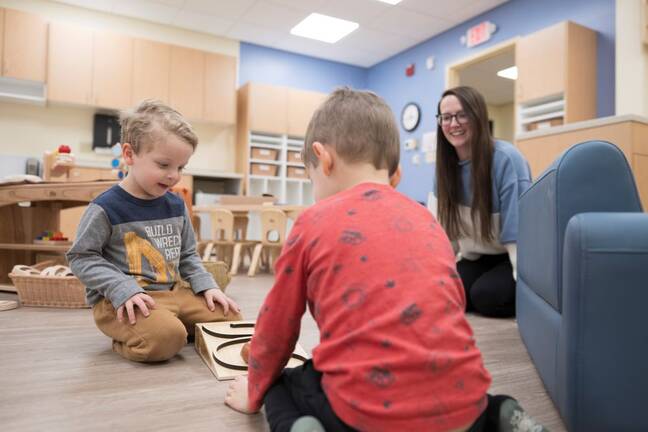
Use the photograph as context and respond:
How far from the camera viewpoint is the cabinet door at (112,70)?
449 centimetres

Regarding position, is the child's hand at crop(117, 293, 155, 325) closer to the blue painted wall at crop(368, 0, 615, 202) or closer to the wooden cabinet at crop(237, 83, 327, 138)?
the blue painted wall at crop(368, 0, 615, 202)

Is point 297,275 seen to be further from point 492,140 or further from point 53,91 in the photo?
point 53,91

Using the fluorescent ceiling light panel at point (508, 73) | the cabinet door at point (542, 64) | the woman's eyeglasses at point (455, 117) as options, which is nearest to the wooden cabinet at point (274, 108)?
the cabinet door at point (542, 64)

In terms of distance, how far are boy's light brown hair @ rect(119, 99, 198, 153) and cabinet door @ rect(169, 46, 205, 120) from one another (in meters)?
3.72

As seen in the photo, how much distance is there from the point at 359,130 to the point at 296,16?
4412 mm

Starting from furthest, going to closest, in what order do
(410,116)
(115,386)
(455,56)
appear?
(410,116), (455,56), (115,386)

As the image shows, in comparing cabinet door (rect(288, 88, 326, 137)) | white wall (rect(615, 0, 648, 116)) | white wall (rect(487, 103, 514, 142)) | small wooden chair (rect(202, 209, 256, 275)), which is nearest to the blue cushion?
small wooden chair (rect(202, 209, 256, 275))

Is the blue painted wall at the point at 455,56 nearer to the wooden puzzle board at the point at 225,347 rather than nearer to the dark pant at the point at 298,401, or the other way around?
the wooden puzzle board at the point at 225,347

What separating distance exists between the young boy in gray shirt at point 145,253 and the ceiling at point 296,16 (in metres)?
3.58

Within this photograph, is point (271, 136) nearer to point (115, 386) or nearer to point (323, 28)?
point (323, 28)

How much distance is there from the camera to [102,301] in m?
1.28

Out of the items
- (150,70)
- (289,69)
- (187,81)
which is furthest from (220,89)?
(289,69)

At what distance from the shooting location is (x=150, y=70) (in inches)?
186

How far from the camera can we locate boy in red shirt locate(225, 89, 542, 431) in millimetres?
564
